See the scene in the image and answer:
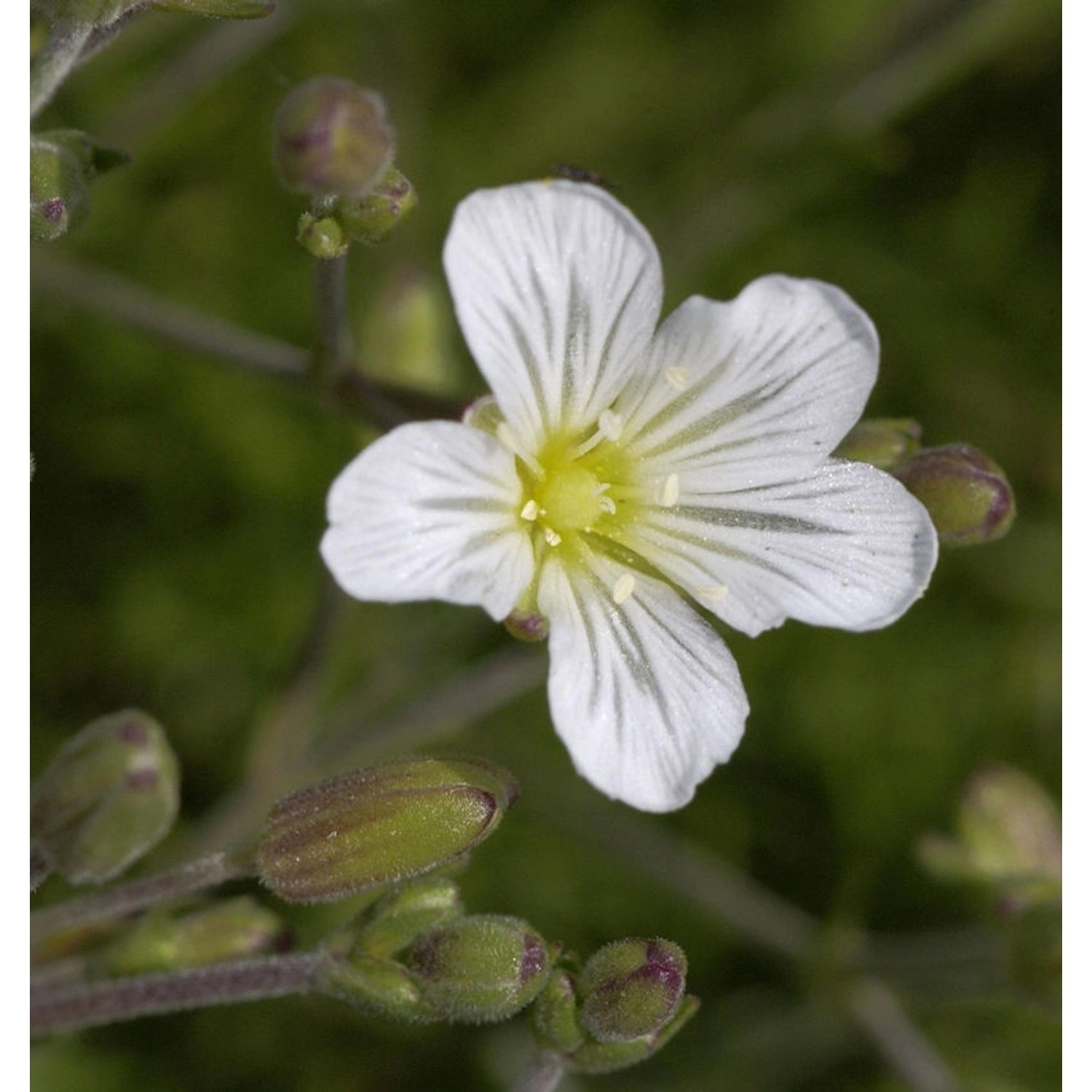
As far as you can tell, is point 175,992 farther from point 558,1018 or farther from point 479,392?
point 479,392

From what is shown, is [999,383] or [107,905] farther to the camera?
[999,383]

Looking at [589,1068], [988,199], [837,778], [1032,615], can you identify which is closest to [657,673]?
[589,1068]

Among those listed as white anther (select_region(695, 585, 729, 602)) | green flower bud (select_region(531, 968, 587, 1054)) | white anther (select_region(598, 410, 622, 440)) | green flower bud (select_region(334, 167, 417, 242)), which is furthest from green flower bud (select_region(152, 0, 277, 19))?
green flower bud (select_region(531, 968, 587, 1054))

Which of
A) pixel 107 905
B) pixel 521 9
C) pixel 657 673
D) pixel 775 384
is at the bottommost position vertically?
pixel 107 905

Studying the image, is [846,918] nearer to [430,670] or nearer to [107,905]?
[430,670]

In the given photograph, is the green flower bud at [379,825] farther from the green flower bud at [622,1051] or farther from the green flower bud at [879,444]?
the green flower bud at [879,444]

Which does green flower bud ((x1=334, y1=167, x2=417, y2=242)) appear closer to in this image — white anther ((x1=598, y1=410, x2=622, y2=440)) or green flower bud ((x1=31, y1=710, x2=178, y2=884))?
white anther ((x1=598, y1=410, x2=622, y2=440))
